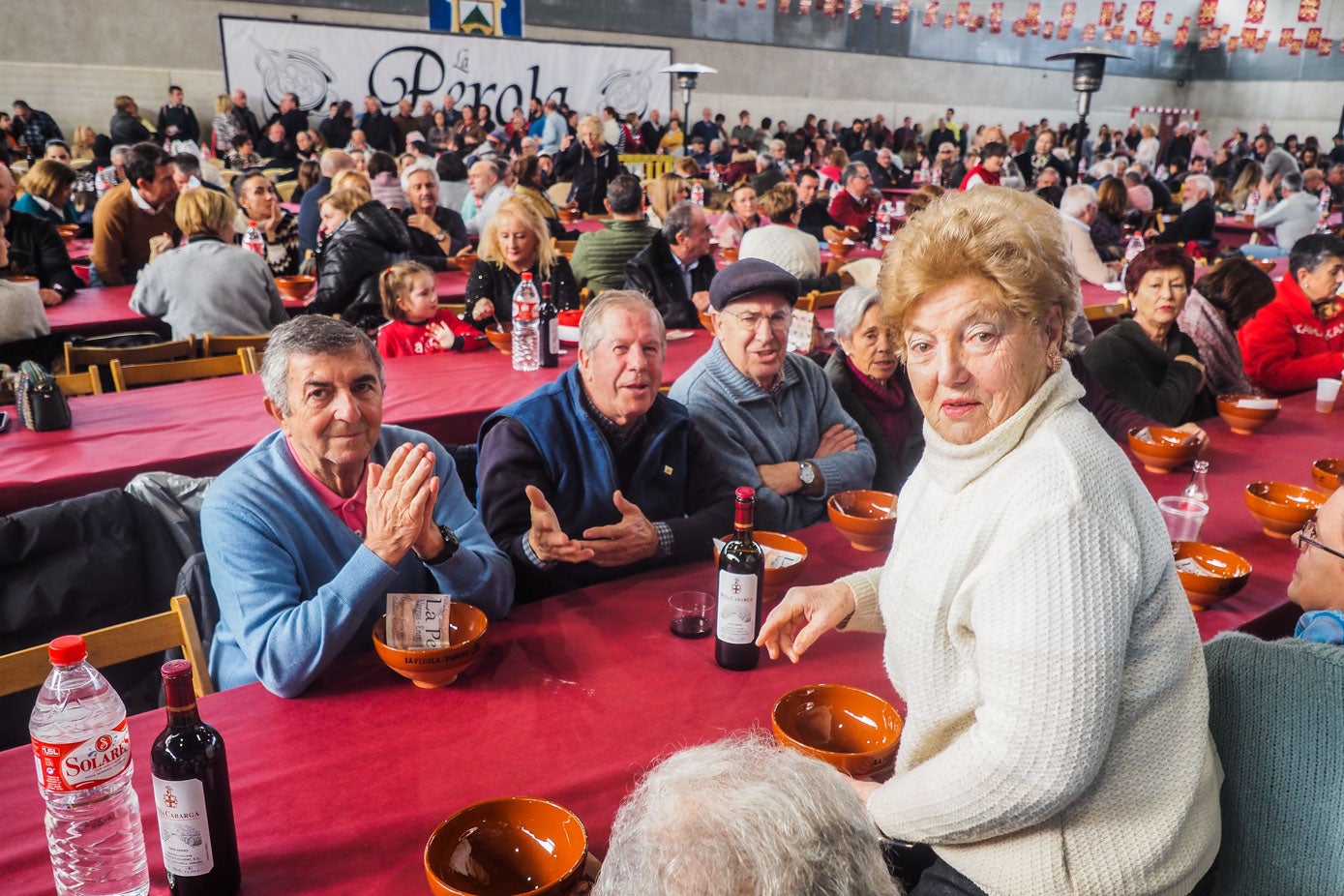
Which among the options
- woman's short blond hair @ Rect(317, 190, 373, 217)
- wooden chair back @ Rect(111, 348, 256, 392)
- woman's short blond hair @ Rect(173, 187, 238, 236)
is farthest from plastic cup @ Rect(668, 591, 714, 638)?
woman's short blond hair @ Rect(317, 190, 373, 217)

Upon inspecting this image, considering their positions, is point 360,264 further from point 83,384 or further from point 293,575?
point 293,575

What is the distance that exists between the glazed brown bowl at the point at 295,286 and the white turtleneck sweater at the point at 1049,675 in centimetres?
473

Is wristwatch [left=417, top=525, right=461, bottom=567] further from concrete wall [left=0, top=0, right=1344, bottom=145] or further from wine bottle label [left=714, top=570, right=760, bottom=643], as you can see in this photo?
concrete wall [left=0, top=0, right=1344, bottom=145]

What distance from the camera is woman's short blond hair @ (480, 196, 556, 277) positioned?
4680mm

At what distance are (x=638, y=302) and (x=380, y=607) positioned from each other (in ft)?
3.40

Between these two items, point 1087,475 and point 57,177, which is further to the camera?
point 57,177

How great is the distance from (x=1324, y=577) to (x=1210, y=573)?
1.55 feet

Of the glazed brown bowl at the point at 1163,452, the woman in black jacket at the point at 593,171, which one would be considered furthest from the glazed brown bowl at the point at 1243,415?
the woman in black jacket at the point at 593,171

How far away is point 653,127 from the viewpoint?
17.7 m

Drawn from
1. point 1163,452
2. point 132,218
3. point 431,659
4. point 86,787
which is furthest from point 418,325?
point 86,787

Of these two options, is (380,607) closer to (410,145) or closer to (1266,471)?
(1266,471)

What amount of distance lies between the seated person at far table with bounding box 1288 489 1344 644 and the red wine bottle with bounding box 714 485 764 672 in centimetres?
95

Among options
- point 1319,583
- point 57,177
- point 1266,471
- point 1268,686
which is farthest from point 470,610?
point 57,177

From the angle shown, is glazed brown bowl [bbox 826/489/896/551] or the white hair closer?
glazed brown bowl [bbox 826/489/896/551]
